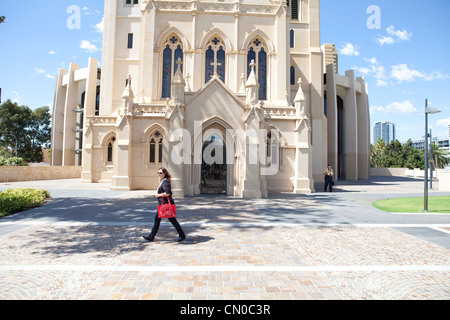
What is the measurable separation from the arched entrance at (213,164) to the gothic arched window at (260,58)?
8.38 metres

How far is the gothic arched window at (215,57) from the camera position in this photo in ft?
79.6

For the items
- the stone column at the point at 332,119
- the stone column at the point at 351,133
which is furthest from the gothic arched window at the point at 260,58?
the stone column at the point at 351,133

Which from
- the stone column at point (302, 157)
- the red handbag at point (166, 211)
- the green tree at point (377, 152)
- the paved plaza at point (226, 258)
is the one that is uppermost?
the green tree at point (377, 152)

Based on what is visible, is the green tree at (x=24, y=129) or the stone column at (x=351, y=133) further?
the green tree at (x=24, y=129)

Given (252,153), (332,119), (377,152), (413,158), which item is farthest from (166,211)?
(377,152)

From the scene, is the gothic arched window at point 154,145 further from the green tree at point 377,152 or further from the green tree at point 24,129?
the green tree at point 377,152

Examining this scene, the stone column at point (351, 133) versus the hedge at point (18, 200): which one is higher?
the stone column at point (351, 133)

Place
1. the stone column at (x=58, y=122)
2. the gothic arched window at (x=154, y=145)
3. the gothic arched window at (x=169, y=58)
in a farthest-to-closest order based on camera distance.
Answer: the stone column at (x=58, y=122), the gothic arched window at (x=169, y=58), the gothic arched window at (x=154, y=145)

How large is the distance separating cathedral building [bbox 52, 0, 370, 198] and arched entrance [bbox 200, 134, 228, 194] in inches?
3.2

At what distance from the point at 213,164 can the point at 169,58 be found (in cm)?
1126

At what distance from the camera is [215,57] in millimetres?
24406

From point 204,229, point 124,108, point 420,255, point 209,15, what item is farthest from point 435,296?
point 209,15
